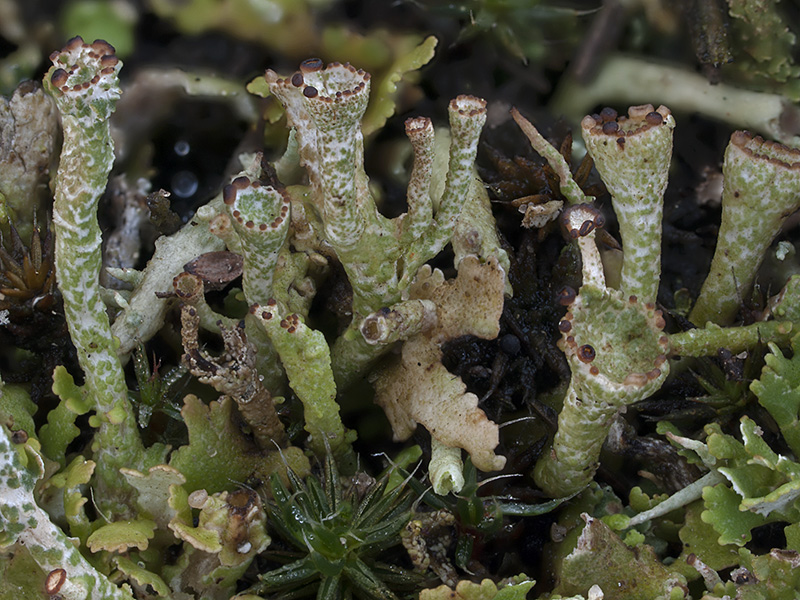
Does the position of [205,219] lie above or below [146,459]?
above

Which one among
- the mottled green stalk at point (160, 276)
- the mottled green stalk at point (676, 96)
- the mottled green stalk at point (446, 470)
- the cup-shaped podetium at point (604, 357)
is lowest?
the mottled green stalk at point (446, 470)

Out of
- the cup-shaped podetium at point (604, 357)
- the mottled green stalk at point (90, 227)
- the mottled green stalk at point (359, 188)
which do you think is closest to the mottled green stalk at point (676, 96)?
the mottled green stalk at point (359, 188)

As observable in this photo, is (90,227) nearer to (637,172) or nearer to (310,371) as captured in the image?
(310,371)

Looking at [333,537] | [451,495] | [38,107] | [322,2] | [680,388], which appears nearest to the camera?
[333,537]

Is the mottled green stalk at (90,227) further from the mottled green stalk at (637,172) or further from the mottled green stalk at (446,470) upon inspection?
the mottled green stalk at (637,172)

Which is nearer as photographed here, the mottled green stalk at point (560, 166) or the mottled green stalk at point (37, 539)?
the mottled green stalk at point (37, 539)

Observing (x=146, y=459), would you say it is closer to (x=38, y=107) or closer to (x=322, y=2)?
(x=38, y=107)

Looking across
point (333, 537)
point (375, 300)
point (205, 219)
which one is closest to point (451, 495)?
point (333, 537)
